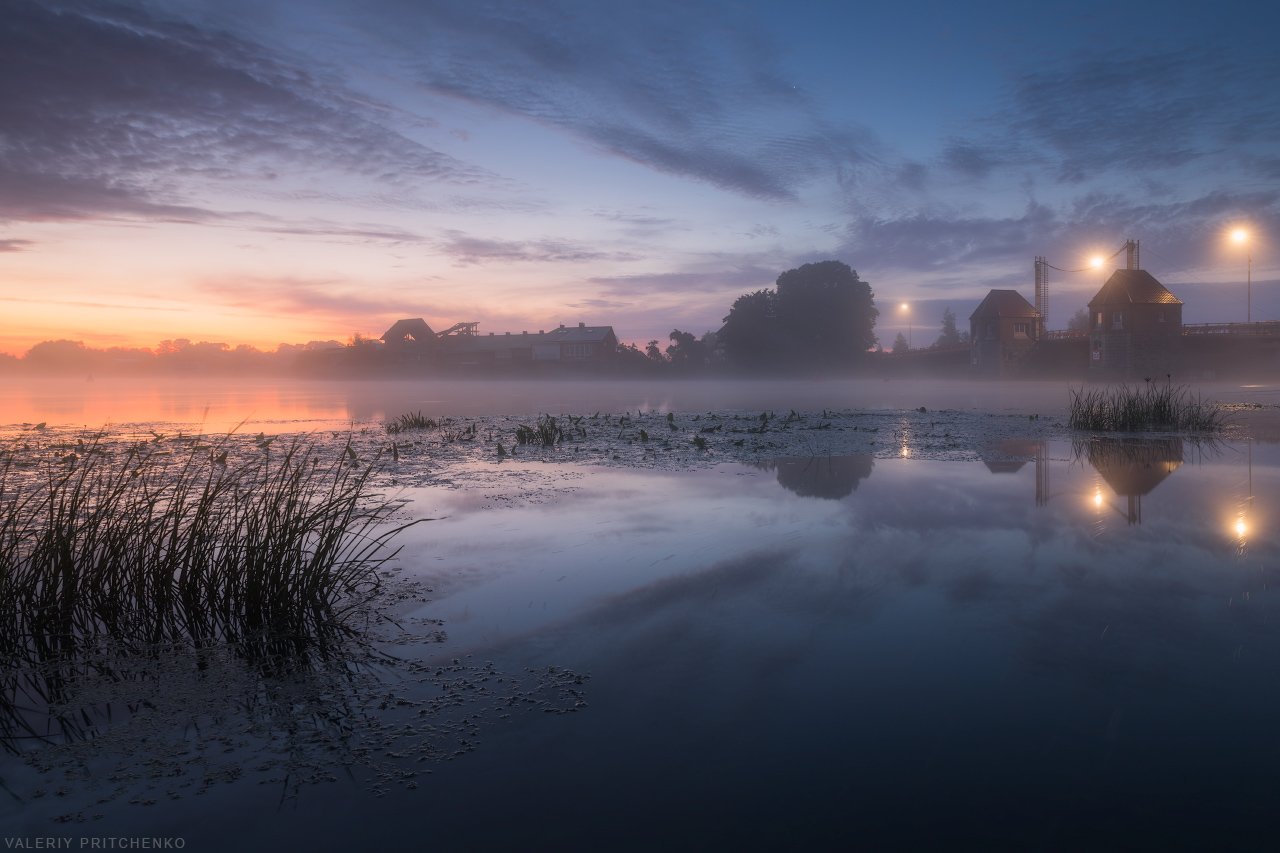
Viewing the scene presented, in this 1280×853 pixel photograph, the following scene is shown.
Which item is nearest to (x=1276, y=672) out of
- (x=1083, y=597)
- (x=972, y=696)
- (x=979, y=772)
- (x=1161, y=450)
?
(x=1083, y=597)

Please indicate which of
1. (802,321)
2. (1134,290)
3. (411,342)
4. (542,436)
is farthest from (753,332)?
(542,436)

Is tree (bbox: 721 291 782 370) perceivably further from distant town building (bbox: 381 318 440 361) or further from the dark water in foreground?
the dark water in foreground

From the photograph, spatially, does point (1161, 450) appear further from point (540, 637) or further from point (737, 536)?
point (540, 637)

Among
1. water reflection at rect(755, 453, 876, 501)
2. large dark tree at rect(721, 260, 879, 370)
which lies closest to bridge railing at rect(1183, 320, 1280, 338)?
large dark tree at rect(721, 260, 879, 370)

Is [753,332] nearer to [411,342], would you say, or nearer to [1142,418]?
[411,342]

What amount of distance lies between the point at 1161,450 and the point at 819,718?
42.6 feet

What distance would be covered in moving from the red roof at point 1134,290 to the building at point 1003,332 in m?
9.97

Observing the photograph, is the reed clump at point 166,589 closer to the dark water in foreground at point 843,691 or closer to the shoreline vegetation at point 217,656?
the shoreline vegetation at point 217,656

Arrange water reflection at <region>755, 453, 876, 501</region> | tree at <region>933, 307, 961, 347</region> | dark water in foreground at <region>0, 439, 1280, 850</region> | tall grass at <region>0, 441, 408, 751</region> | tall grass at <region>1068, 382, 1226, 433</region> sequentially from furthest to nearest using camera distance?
tree at <region>933, 307, 961, 347</region> < tall grass at <region>1068, 382, 1226, 433</region> < water reflection at <region>755, 453, 876, 501</region> < tall grass at <region>0, 441, 408, 751</region> < dark water in foreground at <region>0, 439, 1280, 850</region>

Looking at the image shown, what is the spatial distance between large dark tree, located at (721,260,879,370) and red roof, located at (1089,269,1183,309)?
26123 millimetres

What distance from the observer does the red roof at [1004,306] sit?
69062mm

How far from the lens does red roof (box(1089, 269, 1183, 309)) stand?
179ft

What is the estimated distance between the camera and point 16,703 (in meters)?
3.38

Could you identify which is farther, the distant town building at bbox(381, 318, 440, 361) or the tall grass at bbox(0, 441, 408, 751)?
the distant town building at bbox(381, 318, 440, 361)
